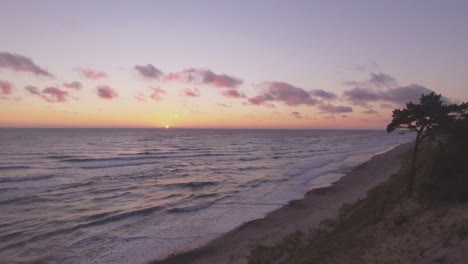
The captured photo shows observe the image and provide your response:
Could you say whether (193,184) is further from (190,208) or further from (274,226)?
(274,226)

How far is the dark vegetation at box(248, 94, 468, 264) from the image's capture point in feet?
34.5

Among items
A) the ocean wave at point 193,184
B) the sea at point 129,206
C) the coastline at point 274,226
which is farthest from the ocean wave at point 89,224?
the ocean wave at point 193,184

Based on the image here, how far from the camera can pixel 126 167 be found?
51.5 meters

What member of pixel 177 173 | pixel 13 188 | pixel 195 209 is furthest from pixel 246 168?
pixel 13 188

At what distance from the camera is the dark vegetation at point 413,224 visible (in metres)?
10.5

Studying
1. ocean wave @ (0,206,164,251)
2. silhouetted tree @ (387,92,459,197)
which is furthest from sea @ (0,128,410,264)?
silhouetted tree @ (387,92,459,197)

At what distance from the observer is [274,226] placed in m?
21.0

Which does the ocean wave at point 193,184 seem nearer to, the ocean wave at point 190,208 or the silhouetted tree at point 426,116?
the ocean wave at point 190,208

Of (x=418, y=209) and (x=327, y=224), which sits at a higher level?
(x=418, y=209)

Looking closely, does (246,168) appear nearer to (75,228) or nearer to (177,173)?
(177,173)

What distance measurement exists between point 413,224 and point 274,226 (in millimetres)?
9598

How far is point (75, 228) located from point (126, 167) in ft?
99.6

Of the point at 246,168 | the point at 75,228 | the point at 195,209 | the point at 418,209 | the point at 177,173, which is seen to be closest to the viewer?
the point at 418,209

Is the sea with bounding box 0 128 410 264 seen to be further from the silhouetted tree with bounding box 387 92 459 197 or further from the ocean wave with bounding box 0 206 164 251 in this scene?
the silhouetted tree with bounding box 387 92 459 197
